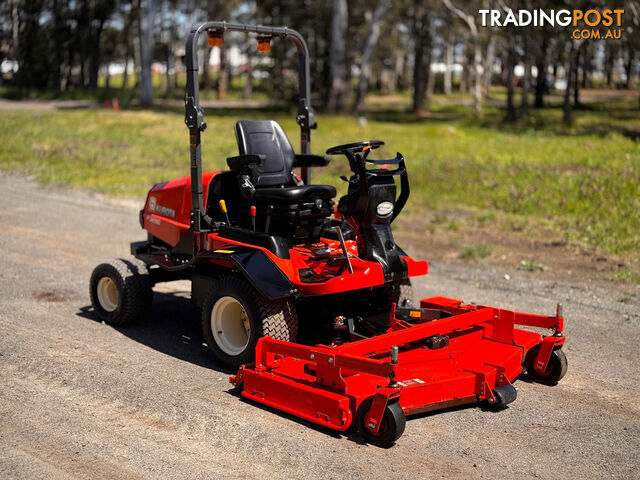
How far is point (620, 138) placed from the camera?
22.1m

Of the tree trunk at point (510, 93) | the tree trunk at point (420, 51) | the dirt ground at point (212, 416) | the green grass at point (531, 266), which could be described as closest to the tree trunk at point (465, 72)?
the tree trunk at point (420, 51)

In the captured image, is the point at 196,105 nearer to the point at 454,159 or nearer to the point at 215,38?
the point at 215,38

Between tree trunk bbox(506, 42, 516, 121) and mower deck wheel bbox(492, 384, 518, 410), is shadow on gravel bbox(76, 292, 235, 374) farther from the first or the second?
tree trunk bbox(506, 42, 516, 121)

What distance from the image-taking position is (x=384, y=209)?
19.8 feet

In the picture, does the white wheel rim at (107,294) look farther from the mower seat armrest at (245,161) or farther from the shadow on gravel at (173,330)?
the mower seat armrest at (245,161)

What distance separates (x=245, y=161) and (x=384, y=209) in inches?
47.6

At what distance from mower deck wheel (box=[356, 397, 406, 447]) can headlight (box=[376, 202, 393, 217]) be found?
1575mm

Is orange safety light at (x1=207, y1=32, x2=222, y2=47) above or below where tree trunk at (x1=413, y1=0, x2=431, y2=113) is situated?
below

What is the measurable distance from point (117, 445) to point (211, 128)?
23.0m

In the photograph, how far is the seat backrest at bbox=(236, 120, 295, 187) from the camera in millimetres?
6773

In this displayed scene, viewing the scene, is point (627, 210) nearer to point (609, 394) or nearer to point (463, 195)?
point (463, 195)

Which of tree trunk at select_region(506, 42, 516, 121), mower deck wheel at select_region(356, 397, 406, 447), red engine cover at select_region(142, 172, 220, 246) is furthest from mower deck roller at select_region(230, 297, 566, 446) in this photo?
tree trunk at select_region(506, 42, 516, 121)

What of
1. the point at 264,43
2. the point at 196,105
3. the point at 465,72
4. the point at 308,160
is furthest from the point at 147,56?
the point at 196,105

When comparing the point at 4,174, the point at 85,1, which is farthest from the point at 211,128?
the point at 85,1
